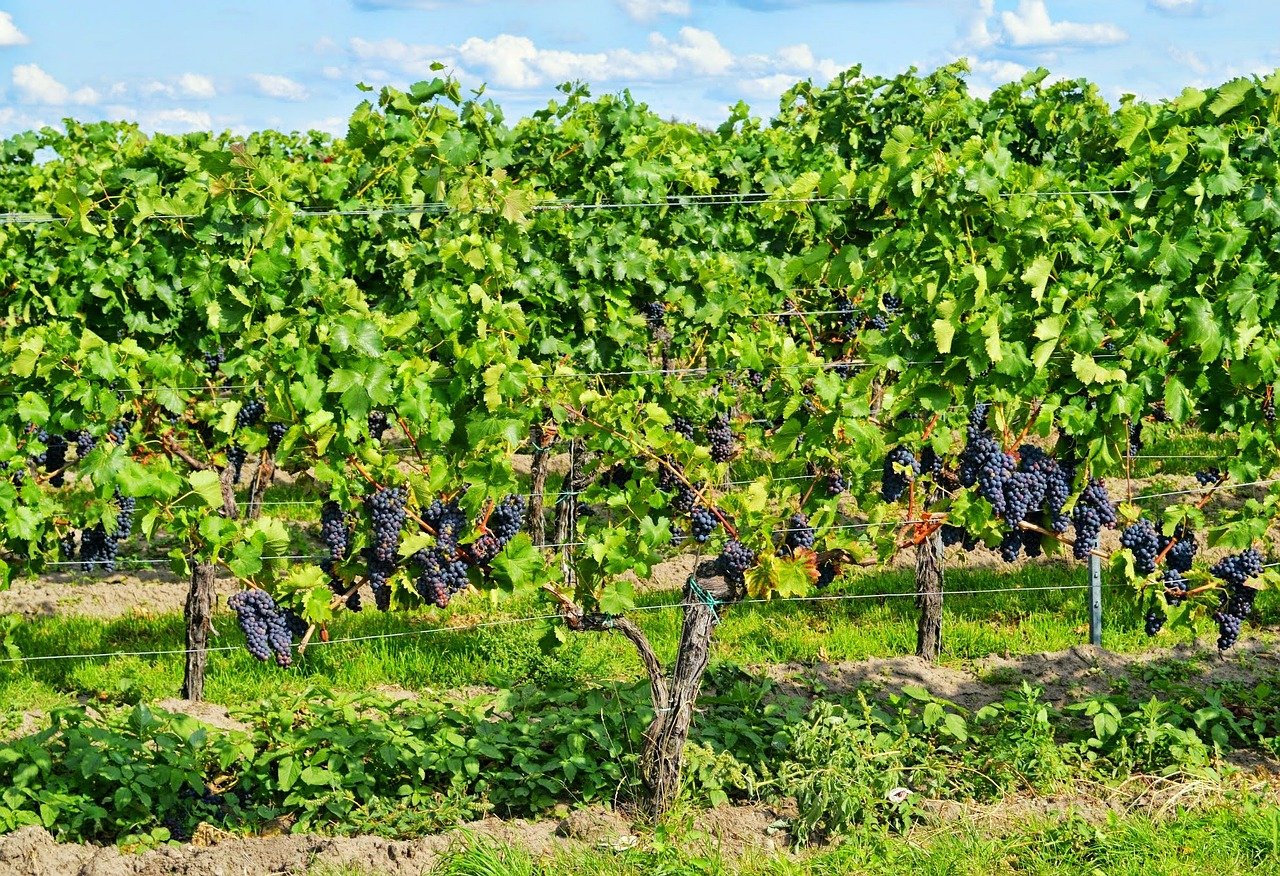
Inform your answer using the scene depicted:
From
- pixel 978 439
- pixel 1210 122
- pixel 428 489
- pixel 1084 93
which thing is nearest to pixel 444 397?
pixel 428 489

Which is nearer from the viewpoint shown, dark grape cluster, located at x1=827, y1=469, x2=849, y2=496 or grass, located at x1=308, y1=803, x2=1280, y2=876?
grass, located at x1=308, y1=803, x2=1280, y2=876

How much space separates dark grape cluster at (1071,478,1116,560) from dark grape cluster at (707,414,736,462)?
7.09 ft

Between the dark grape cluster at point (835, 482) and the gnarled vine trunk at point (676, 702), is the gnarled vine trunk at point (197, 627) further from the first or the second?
the dark grape cluster at point (835, 482)

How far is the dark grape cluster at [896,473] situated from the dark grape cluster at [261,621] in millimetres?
2260

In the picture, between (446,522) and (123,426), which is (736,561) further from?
(123,426)

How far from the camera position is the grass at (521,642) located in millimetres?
6500

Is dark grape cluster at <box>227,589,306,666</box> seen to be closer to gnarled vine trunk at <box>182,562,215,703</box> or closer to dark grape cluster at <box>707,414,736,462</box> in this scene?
gnarled vine trunk at <box>182,562,215,703</box>

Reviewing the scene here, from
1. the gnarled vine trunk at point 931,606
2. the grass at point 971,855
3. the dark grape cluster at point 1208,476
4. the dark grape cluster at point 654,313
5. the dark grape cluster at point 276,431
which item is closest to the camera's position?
the grass at point 971,855

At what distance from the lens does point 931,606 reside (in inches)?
263

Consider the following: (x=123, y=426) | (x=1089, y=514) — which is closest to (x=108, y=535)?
(x=123, y=426)

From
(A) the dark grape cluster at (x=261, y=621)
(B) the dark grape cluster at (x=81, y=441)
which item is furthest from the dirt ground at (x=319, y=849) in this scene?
(B) the dark grape cluster at (x=81, y=441)

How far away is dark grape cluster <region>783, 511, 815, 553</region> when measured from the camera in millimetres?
4840

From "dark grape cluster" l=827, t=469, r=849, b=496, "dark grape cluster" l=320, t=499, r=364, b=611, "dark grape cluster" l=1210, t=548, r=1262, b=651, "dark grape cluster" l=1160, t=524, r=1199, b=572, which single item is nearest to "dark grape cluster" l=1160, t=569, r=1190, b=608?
"dark grape cluster" l=1160, t=524, r=1199, b=572

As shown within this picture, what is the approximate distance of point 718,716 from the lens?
5395mm
